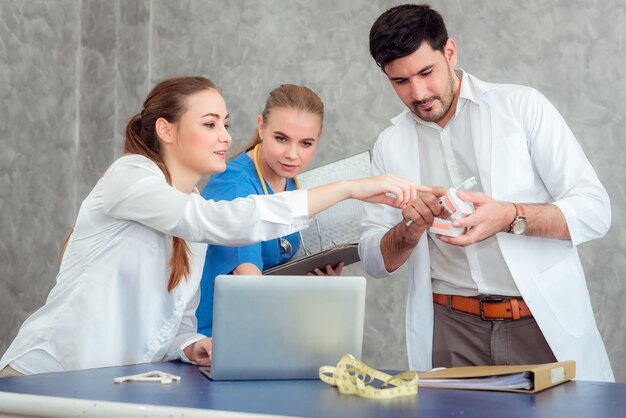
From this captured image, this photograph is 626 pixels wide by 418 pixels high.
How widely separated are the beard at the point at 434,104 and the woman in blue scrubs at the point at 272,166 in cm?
46

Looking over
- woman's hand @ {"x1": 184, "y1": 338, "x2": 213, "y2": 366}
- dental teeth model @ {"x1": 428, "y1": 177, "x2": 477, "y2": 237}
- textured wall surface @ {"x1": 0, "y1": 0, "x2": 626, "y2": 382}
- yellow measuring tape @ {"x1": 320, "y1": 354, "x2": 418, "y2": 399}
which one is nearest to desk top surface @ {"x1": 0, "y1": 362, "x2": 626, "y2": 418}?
yellow measuring tape @ {"x1": 320, "y1": 354, "x2": 418, "y2": 399}

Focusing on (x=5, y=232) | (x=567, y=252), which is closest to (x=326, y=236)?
(x=567, y=252)

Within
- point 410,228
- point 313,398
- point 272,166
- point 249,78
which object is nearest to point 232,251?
point 272,166

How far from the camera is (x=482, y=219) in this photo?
236 centimetres

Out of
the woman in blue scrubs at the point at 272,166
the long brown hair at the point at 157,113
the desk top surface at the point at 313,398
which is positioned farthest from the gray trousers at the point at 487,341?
the long brown hair at the point at 157,113

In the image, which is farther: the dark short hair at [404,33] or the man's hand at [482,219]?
the dark short hair at [404,33]

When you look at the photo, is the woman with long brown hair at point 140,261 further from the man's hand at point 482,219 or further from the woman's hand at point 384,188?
the man's hand at point 482,219

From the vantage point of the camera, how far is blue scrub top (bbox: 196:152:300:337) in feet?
8.67

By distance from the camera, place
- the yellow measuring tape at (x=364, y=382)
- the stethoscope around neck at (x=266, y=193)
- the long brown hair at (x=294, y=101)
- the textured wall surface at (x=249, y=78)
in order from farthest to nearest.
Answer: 1. the textured wall surface at (x=249, y=78)
2. the long brown hair at (x=294, y=101)
3. the stethoscope around neck at (x=266, y=193)
4. the yellow measuring tape at (x=364, y=382)

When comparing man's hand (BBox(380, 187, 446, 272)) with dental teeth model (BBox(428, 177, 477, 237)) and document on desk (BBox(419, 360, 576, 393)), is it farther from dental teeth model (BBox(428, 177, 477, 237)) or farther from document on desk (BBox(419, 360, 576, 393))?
document on desk (BBox(419, 360, 576, 393))

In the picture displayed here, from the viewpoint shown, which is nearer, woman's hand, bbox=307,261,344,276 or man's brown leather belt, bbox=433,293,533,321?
man's brown leather belt, bbox=433,293,533,321

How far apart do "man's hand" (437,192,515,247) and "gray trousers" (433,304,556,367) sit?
1.04 ft

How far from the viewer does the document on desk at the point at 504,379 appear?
1.72 metres

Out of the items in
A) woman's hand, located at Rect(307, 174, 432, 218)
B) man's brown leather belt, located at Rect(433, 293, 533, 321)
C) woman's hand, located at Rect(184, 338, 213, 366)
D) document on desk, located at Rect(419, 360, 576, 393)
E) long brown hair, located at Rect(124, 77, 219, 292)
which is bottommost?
document on desk, located at Rect(419, 360, 576, 393)
